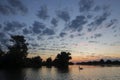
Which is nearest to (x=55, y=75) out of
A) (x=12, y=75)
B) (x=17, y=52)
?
(x=12, y=75)

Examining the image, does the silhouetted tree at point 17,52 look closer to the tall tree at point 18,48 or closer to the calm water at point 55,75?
the tall tree at point 18,48

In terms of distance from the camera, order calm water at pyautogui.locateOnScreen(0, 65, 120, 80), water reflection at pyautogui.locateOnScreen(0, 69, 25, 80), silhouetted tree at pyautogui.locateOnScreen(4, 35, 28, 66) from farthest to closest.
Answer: silhouetted tree at pyautogui.locateOnScreen(4, 35, 28, 66), calm water at pyautogui.locateOnScreen(0, 65, 120, 80), water reflection at pyautogui.locateOnScreen(0, 69, 25, 80)

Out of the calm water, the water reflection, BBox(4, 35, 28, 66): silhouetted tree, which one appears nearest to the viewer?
the water reflection

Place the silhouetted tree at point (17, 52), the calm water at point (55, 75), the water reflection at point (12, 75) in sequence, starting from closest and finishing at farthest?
1. the water reflection at point (12, 75)
2. the calm water at point (55, 75)
3. the silhouetted tree at point (17, 52)

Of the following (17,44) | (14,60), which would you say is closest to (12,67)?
(14,60)

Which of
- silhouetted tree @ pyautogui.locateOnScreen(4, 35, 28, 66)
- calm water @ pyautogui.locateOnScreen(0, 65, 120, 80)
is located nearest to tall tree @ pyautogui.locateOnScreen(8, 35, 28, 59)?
silhouetted tree @ pyautogui.locateOnScreen(4, 35, 28, 66)

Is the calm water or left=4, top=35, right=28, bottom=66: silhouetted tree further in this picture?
left=4, top=35, right=28, bottom=66: silhouetted tree

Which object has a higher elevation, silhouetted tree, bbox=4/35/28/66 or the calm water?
silhouetted tree, bbox=4/35/28/66

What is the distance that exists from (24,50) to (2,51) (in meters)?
19.8

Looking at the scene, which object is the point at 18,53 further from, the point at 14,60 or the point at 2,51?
the point at 2,51

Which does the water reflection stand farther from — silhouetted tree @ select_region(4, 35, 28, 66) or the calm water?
silhouetted tree @ select_region(4, 35, 28, 66)

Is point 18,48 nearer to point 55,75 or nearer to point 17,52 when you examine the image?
point 17,52

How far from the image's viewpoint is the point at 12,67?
140 metres

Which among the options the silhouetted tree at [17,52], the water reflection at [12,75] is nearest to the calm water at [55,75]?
the water reflection at [12,75]
